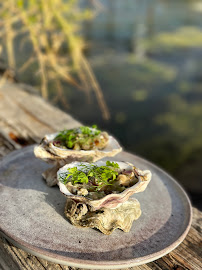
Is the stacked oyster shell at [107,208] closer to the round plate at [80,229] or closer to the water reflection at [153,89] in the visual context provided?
the round plate at [80,229]

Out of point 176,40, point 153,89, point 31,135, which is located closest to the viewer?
point 31,135

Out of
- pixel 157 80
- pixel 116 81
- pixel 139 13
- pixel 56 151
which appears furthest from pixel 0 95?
pixel 139 13

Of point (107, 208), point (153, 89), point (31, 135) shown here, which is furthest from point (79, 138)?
point (153, 89)

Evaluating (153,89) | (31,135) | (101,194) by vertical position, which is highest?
(101,194)

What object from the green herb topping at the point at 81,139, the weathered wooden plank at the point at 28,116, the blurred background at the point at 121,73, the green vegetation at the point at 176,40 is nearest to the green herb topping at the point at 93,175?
the green herb topping at the point at 81,139

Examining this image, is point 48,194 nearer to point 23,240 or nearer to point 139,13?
point 23,240

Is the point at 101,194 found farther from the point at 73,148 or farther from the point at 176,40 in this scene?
the point at 176,40
